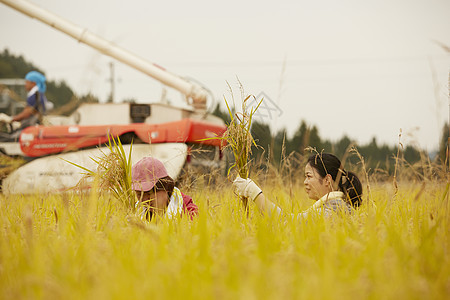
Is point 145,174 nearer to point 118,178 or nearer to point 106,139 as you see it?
point 118,178

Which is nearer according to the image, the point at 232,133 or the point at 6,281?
the point at 6,281

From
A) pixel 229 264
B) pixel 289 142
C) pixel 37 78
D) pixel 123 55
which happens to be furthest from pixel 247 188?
pixel 289 142

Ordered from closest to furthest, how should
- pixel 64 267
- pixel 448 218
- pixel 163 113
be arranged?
pixel 64 267, pixel 448 218, pixel 163 113

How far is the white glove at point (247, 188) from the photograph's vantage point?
212 cm

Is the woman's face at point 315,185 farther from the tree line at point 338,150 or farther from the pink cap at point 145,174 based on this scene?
the pink cap at point 145,174

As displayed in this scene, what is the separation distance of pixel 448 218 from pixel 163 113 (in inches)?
194

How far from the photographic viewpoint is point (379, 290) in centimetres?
100

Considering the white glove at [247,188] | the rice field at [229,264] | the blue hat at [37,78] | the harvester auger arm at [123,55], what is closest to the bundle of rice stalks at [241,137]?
the white glove at [247,188]

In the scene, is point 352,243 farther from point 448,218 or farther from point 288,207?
point 288,207

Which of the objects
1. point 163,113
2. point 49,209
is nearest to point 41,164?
point 163,113

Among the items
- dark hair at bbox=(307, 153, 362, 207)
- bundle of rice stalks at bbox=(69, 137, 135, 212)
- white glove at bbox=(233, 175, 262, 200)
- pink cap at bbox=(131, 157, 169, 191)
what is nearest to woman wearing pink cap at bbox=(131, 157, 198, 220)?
pink cap at bbox=(131, 157, 169, 191)

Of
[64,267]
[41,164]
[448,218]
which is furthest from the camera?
[41,164]

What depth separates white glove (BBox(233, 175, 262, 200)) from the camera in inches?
83.6

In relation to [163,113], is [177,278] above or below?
below
